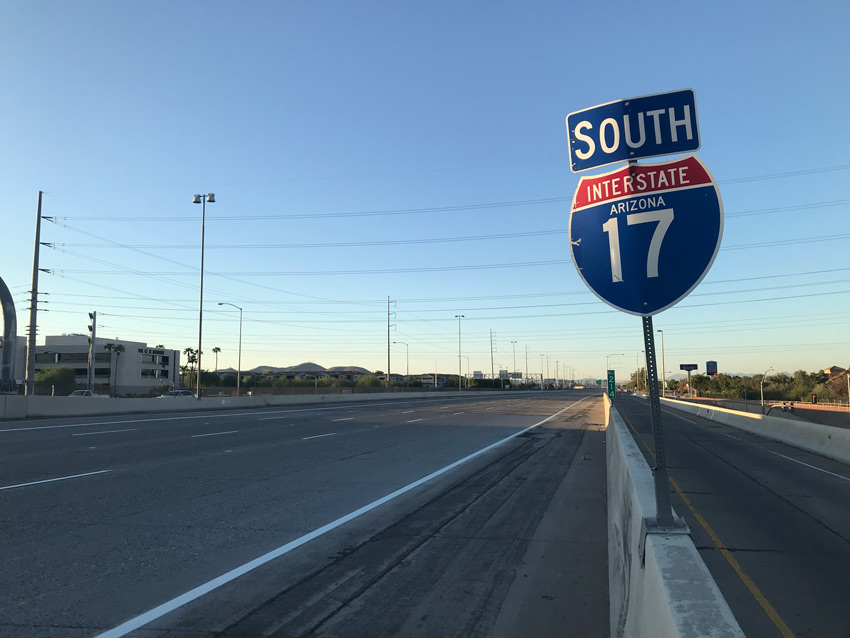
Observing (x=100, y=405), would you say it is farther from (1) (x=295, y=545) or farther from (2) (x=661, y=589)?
(2) (x=661, y=589)

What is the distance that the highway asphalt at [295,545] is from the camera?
4.73 meters

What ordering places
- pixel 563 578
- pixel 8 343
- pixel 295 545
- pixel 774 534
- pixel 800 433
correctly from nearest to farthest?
pixel 563 578
pixel 295 545
pixel 774 534
pixel 800 433
pixel 8 343

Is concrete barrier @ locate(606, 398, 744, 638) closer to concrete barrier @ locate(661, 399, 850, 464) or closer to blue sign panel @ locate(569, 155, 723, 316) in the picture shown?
blue sign panel @ locate(569, 155, 723, 316)

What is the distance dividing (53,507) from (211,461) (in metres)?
4.88

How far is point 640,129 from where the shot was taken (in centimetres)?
346

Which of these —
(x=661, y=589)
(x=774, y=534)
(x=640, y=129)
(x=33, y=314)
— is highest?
(x=33, y=314)

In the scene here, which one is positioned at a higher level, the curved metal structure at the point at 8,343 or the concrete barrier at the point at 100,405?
the curved metal structure at the point at 8,343

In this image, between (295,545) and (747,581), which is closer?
(747,581)

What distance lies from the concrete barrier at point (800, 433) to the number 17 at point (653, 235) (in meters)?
15.4

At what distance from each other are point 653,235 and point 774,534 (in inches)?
254

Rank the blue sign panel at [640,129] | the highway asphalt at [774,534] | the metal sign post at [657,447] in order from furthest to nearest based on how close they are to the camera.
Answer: the highway asphalt at [774,534] < the blue sign panel at [640,129] < the metal sign post at [657,447]

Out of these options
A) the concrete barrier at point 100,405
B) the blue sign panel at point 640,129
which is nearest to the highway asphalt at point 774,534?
the blue sign panel at point 640,129

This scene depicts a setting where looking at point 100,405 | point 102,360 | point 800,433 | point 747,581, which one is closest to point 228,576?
point 747,581

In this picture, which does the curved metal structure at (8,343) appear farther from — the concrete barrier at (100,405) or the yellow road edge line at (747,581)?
the yellow road edge line at (747,581)
